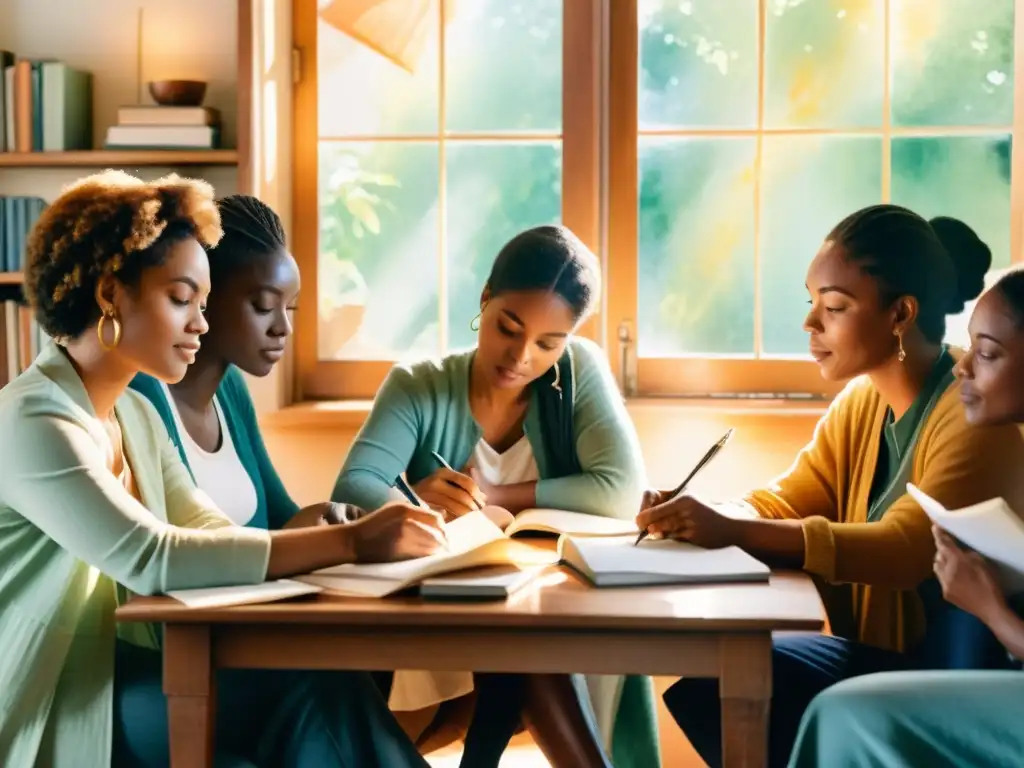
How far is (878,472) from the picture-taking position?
221 centimetres

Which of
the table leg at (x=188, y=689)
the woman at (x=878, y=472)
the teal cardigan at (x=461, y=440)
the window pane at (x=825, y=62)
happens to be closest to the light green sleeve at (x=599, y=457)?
the teal cardigan at (x=461, y=440)

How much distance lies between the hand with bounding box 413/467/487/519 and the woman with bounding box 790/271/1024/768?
2.44 feet

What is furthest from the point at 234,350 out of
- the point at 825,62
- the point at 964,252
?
the point at 825,62

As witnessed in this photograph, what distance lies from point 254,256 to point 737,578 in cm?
101

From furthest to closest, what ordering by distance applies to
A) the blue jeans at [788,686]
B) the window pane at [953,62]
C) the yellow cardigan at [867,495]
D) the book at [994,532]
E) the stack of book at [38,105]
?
the stack of book at [38,105] < the window pane at [953,62] < the blue jeans at [788,686] < the yellow cardigan at [867,495] < the book at [994,532]

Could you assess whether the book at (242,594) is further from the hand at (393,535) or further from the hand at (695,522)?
the hand at (695,522)

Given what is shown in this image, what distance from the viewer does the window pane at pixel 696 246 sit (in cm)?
326

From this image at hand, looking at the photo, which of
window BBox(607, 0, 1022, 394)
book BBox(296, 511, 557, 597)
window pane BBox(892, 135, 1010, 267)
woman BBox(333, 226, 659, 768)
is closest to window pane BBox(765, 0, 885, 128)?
window BBox(607, 0, 1022, 394)

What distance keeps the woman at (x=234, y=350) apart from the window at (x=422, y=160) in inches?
41.2

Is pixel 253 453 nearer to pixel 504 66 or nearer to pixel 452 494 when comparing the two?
pixel 452 494

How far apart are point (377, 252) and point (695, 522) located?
5.49ft

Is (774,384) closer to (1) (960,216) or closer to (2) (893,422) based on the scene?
(1) (960,216)

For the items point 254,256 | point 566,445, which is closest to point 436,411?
point 566,445

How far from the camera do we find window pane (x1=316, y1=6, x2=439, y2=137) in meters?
3.36
